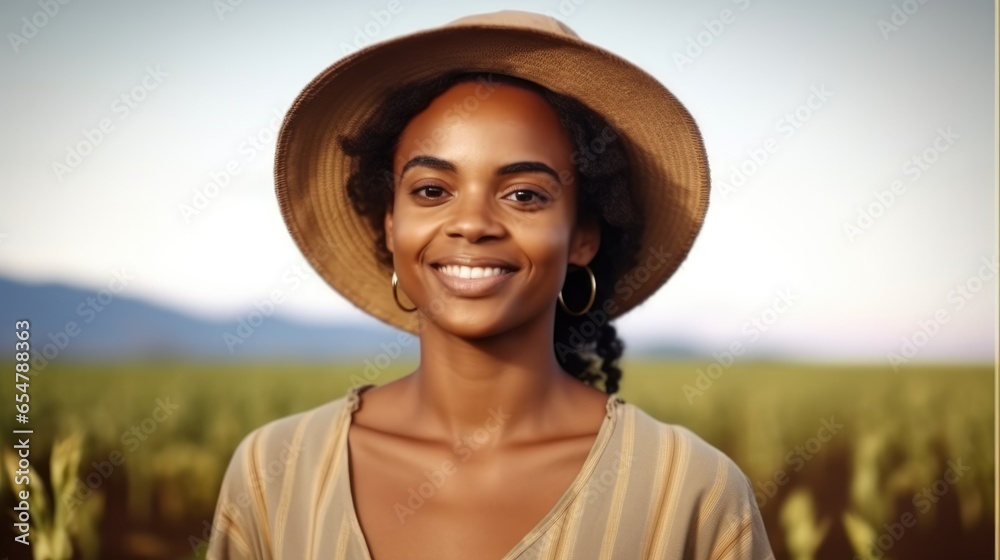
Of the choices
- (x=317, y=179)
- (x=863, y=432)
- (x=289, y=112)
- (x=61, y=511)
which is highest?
(x=289, y=112)

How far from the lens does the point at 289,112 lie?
101 inches

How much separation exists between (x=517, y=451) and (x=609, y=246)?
2.01 ft

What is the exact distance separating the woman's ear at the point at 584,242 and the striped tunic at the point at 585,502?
13.5 inches

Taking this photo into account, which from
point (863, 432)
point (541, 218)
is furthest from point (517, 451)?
point (863, 432)

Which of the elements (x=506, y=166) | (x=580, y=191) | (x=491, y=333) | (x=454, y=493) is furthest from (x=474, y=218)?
(x=454, y=493)

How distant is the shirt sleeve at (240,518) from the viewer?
2.53 metres

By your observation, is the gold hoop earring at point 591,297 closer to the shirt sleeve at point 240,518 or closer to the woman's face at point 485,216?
the woman's face at point 485,216

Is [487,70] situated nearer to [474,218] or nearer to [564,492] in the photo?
[474,218]

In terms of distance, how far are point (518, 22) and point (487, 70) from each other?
159 mm

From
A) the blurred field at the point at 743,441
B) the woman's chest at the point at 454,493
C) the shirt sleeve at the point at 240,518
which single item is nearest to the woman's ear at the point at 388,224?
the woman's chest at the point at 454,493

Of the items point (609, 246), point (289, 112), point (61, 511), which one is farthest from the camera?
point (61, 511)

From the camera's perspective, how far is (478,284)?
2316mm

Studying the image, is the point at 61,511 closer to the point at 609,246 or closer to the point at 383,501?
the point at 383,501

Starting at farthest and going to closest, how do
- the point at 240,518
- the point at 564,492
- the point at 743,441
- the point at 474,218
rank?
the point at 743,441
the point at 240,518
the point at 564,492
the point at 474,218
